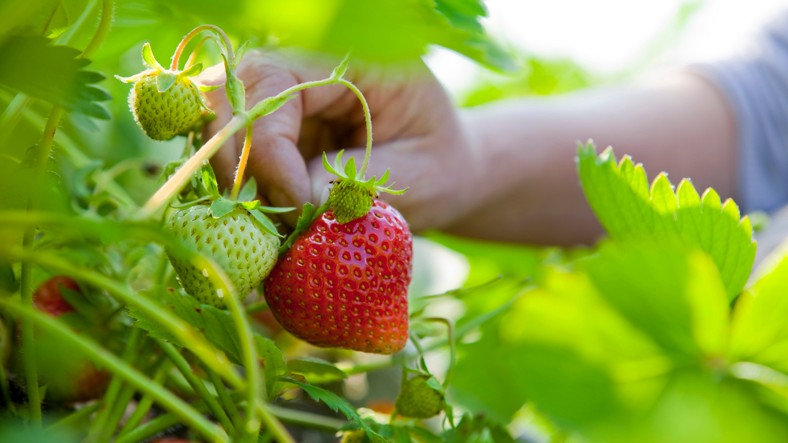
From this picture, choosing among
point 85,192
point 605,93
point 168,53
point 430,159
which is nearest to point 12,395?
point 85,192

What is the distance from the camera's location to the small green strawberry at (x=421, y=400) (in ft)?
1.53

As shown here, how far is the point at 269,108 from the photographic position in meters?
0.38

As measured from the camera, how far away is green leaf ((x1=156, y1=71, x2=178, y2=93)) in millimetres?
408

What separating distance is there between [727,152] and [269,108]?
1201 mm

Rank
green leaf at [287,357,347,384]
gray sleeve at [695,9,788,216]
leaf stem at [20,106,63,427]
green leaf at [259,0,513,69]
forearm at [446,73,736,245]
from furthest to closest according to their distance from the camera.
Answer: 1. gray sleeve at [695,9,788,216]
2. forearm at [446,73,736,245]
3. green leaf at [287,357,347,384]
4. leaf stem at [20,106,63,427]
5. green leaf at [259,0,513,69]

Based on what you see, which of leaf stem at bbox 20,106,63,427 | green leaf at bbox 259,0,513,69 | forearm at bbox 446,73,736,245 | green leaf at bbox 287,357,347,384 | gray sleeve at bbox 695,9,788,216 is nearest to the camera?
green leaf at bbox 259,0,513,69

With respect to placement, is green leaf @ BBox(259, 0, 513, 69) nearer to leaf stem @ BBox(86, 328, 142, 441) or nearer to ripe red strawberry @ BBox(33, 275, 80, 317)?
leaf stem @ BBox(86, 328, 142, 441)

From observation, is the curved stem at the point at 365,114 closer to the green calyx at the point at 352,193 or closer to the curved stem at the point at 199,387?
the green calyx at the point at 352,193

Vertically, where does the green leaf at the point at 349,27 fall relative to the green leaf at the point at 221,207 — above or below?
A: above

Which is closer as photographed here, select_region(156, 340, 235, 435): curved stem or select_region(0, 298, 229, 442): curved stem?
select_region(0, 298, 229, 442): curved stem

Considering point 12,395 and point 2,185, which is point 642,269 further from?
point 12,395

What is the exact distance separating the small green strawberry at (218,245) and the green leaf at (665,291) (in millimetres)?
185

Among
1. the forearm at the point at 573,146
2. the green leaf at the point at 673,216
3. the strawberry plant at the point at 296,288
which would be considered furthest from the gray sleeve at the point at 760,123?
the green leaf at the point at 673,216

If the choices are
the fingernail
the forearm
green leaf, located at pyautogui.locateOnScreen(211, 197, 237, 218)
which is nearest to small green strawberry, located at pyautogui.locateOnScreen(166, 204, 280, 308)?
green leaf, located at pyautogui.locateOnScreen(211, 197, 237, 218)
